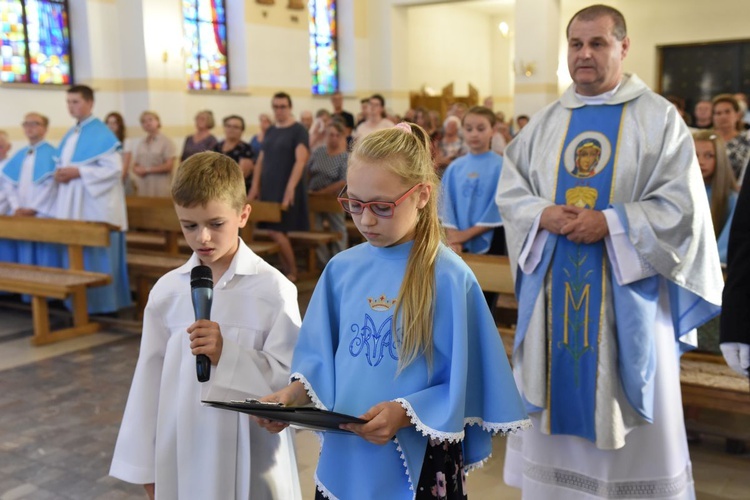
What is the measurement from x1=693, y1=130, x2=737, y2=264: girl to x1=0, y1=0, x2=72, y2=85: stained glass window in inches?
356

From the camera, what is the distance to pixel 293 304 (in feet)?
7.15

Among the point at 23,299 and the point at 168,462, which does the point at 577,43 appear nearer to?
the point at 168,462

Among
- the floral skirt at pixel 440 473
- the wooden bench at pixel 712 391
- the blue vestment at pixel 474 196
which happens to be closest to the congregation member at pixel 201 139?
the blue vestment at pixel 474 196

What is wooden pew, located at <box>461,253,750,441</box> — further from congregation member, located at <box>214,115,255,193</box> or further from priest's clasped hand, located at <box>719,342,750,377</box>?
congregation member, located at <box>214,115,255,193</box>

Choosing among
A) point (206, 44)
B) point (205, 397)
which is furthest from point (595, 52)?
point (206, 44)

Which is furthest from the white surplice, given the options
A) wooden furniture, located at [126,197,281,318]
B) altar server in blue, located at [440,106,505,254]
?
wooden furniture, located at [126,197,281,318]

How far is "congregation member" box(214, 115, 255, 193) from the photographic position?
8.23 metres

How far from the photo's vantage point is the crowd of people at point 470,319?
1785mm

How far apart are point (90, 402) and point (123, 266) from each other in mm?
2418

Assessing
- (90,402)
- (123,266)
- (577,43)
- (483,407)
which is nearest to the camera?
(483,407)

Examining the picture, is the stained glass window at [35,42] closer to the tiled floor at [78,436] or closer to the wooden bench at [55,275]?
the wooden bench at [55,275]

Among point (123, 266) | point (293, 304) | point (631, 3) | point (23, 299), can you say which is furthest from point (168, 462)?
point (631, 3)

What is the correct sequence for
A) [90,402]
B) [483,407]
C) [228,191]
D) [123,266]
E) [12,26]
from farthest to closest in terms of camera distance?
[12,26] < [123,266] < [90,402] < [228,191] < [483,407]

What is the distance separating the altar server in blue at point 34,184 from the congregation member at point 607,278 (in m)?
5.12
